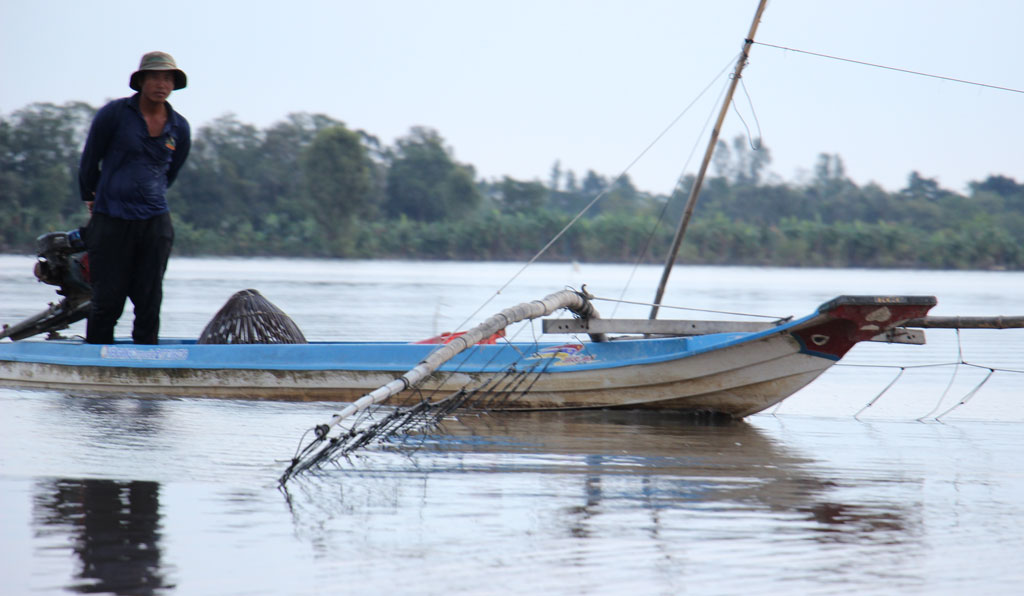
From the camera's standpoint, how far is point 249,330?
7.69 m

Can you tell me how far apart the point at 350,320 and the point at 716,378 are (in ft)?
31.4

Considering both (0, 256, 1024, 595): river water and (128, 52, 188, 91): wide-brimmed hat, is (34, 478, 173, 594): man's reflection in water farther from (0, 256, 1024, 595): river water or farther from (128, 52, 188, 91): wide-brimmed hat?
(128, 52, 188, 91): wide-brimmed hat

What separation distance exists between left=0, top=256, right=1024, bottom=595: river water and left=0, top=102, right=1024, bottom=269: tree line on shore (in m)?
39.0

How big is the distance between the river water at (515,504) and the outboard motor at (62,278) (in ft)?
1.91

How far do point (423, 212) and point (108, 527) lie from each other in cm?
5918

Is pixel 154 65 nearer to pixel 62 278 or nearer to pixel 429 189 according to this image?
pixel 62 278

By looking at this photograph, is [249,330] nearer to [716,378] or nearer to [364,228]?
[716,378]

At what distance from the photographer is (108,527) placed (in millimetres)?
3887

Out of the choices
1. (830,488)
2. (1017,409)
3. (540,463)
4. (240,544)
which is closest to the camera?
(240,544)

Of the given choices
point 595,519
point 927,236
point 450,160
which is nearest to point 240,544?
point 595,519

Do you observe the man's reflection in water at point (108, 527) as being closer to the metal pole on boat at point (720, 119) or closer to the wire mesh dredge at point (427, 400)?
the wire mesh dredge at point (427, 400)

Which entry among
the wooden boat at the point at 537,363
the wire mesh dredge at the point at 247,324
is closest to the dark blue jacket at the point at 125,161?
the wooden boat at the point at 537,363

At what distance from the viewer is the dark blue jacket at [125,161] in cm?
675

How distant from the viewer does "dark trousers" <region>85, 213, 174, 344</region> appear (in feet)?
22.8
